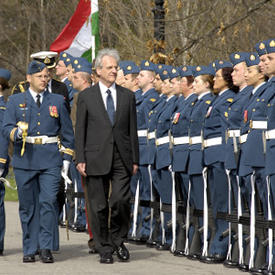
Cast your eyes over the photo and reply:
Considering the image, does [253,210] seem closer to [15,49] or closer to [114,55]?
[114,55]

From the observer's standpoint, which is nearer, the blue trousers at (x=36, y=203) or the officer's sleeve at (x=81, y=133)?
the blue trousers at (x=36, y=203)

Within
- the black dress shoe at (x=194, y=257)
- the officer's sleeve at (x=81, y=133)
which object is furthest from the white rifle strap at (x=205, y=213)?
the officer's sleeve at (x=81, y=133)

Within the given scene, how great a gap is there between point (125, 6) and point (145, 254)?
358 inches

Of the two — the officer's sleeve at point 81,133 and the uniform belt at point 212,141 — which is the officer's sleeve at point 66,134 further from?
the uniform belt at point 212,141

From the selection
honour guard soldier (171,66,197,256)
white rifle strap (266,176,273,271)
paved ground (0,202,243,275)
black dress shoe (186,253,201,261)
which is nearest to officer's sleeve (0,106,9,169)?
paved ground (0,202,243,275)

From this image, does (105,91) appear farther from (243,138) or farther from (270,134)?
(270,134)

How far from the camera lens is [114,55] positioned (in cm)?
1390

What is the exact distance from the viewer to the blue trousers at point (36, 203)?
44.2ft

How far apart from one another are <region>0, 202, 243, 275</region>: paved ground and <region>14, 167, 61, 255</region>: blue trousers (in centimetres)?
31

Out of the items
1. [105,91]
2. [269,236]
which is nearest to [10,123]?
[105,91]

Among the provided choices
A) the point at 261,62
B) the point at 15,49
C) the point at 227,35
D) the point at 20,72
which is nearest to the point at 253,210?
the point at 261,62

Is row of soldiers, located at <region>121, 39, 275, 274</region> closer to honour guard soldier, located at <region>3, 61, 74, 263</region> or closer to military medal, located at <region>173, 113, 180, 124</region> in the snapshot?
military medal, located at <region>173, 113, 180, 124</region>

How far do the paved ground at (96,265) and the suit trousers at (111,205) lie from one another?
0.93 ft

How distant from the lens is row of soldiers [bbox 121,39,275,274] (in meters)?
12.4
